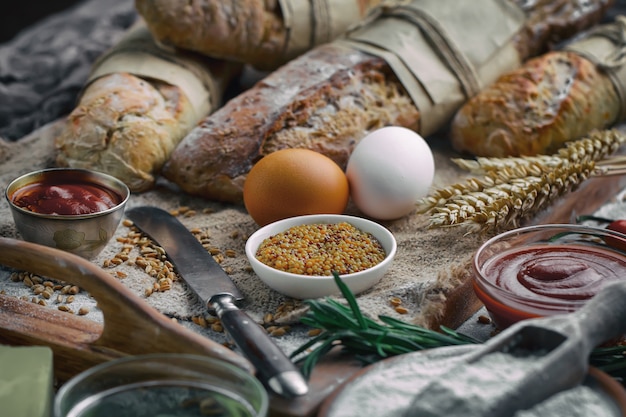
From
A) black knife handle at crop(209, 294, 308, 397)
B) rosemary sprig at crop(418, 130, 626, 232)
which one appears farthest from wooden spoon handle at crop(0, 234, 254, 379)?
rosemary sprig at crop(418, 130, 626, 232)

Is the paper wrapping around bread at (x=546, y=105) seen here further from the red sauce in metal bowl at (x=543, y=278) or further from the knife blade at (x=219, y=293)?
the knife blade at (x=219, y=293)

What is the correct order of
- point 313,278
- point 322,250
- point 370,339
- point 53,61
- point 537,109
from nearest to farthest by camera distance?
point 370,339 → point 313,278 → point 322,250 → point 537,109 → point 53,61

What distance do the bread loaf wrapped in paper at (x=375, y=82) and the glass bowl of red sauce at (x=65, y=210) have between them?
14.9 inches

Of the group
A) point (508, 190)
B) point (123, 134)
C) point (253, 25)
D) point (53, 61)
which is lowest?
point (53, 61)

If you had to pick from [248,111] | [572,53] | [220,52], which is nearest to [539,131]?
[572,53]

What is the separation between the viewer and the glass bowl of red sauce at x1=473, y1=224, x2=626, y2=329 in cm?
136

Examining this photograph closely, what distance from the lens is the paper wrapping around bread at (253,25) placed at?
239 centimetres

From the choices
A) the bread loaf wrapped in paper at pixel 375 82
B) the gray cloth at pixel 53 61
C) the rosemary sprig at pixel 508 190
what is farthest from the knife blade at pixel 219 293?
the gray cloth at pixel 53 61

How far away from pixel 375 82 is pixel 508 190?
67 cm

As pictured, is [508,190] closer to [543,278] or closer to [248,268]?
[543,278]

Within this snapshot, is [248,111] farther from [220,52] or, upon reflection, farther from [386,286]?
[386,286]

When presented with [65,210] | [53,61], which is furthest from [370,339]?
[53,61]

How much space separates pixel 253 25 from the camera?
252 cm

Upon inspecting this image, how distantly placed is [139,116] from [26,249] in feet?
2.96
